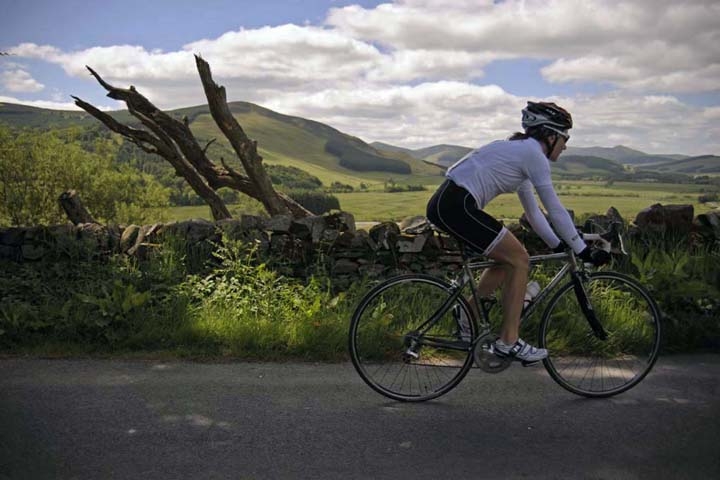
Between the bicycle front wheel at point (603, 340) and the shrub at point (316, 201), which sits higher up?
the shrub at point (316, 201)

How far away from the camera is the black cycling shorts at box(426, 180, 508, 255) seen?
14.4 feet

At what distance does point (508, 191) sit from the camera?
14.9 feet

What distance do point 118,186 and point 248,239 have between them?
53.7 feet

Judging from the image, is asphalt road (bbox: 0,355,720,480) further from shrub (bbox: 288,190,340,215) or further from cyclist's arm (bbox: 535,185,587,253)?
shrub (bbox: 288,190,340,215)

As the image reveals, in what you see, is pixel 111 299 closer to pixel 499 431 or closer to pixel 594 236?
pixel 499 431

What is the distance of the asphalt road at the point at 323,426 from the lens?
11.3 feet

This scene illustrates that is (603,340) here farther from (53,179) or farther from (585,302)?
(53,179)

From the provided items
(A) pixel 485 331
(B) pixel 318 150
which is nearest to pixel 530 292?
(A) pixel 485 331

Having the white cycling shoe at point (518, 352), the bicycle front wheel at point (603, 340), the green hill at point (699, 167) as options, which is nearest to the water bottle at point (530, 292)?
the bicycle front wheel at point (603, 340)

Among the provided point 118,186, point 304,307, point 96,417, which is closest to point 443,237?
point 304,307

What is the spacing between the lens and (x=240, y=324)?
227 inches

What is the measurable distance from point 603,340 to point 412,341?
1.81 meters

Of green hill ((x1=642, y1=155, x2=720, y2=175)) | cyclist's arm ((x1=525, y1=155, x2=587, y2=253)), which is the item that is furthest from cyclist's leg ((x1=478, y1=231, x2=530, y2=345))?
green hill ((x1=642, y1=155, x2=720, y2=175))

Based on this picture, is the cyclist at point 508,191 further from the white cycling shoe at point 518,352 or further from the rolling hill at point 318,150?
the rolling hill at point 318,150
